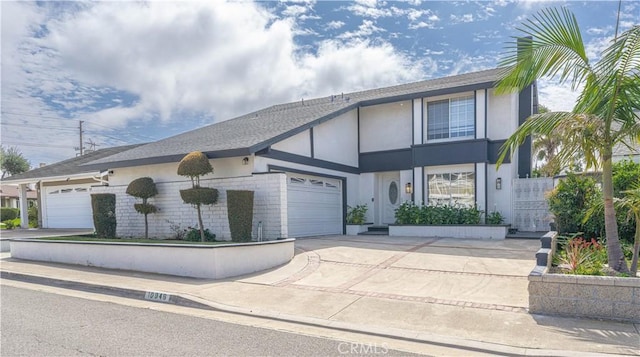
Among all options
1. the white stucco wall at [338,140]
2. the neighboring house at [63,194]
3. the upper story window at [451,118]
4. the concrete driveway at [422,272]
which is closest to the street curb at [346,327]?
the concrete driveway at [422,272]

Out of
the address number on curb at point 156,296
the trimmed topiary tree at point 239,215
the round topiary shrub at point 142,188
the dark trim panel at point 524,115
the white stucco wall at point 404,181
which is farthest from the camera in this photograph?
the white stucco wall at point 404,181

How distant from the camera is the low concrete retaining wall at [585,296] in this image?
493cm

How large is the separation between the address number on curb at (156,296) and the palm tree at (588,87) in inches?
259

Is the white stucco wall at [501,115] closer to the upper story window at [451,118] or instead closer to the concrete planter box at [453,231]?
the upper story window at [451,118]

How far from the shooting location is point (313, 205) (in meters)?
14.2

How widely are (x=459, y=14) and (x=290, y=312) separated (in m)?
10.6

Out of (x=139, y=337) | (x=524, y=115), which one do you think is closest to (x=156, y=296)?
(x=139, y=337)

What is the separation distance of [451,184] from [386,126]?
12.6ft

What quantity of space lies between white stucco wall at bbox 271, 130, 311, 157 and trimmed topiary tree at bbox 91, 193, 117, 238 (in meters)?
6.67

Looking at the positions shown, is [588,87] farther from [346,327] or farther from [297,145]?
[297,145]

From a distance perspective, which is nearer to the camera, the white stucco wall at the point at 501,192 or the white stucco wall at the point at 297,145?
the white stucco wall at the point at 297,145

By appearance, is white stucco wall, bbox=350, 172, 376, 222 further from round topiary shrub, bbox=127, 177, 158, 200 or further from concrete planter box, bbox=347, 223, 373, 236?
round topiary shrub, bbox=127, 177, 158, 200

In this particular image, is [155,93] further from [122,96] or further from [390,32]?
[390,32]

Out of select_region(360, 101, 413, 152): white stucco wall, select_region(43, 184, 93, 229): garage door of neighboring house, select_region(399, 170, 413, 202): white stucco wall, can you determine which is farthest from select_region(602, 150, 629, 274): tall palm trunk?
select_region(43, 184, 93, 229): garage door of neighboring house
